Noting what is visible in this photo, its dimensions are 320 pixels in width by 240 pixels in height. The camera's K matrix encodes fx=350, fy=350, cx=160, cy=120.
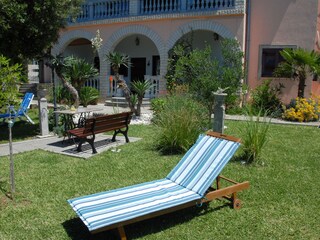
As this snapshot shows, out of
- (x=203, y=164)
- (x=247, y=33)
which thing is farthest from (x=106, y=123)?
(x=247, y=33)

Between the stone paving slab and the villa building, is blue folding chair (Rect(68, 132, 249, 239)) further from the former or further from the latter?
the villa building

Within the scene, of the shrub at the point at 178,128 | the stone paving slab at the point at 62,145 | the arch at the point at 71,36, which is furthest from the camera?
the arch at the point at 71,36

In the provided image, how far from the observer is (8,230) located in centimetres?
421

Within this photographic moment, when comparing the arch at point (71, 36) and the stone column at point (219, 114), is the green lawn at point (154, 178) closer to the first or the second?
the stone column at point (219, 114)

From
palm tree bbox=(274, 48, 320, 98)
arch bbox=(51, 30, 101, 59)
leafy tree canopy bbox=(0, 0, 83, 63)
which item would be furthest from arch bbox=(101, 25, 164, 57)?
leafy tree canopy bbox=(0, 0, 83, 63)

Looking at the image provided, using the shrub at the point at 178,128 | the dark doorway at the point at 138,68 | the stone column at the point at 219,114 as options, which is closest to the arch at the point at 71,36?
the dark doorway at the point at 138,68

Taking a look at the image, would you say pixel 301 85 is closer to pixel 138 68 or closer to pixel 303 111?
pixel 303 111

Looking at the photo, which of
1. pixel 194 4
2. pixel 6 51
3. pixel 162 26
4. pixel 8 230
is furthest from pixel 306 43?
pixel 8 230

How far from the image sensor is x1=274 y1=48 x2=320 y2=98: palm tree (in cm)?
1239

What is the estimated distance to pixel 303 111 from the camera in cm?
Answer: 1237

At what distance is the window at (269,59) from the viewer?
14320mm

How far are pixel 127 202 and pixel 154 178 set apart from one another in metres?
1.94

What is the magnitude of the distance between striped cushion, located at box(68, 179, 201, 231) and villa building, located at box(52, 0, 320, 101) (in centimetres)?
1088

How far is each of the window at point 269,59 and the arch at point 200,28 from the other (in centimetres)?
144
